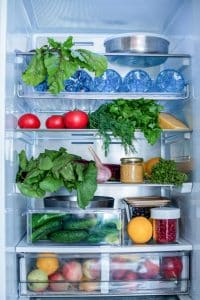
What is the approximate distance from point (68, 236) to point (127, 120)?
514 millimetres

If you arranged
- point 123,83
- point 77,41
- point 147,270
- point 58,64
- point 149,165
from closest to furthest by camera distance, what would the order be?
1. point 58,64
2. point 147,270
3. point 123,83
4. point 149,165
5. point 77,41

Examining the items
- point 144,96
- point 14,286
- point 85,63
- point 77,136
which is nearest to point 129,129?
point 144,96

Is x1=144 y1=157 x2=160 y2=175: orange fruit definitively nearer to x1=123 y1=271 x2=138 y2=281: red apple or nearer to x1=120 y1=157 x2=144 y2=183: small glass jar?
x1=120 y1=157 x2=144 y2=183: small glass jar

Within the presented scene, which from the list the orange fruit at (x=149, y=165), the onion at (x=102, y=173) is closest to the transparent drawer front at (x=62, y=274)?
the onion at (x=102, y=173)

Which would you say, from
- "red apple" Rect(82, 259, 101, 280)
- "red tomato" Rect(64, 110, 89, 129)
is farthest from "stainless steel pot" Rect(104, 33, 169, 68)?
"red apple" Rect(82, 259, 101, 280)

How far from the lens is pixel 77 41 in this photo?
201cm

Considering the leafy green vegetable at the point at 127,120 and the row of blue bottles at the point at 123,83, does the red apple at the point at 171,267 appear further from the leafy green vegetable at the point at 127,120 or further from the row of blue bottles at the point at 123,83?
the row of blue bottles at the point at 123,83

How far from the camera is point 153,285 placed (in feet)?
5.26

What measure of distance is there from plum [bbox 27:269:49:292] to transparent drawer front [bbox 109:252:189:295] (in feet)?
0.85

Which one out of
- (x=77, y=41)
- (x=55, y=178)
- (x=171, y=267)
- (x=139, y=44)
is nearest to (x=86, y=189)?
(x=55, y=178)

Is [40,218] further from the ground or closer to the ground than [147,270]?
further from the ground

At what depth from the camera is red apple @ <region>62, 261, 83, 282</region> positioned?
1581 mm

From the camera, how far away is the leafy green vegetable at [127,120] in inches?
62.4

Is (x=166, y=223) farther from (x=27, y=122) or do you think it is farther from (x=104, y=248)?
(x=27, y=122)
